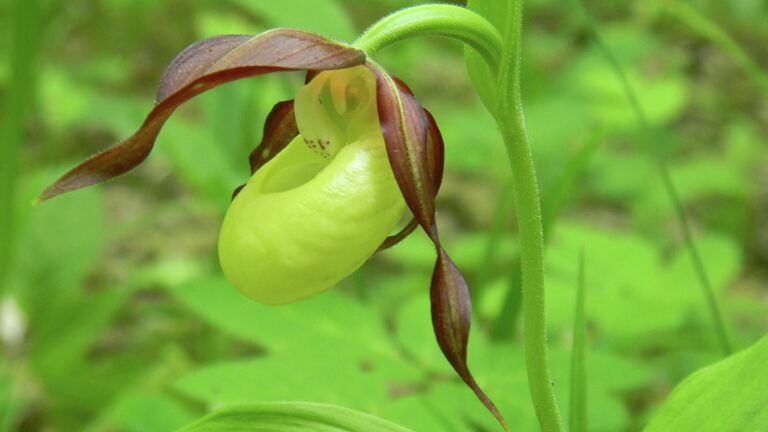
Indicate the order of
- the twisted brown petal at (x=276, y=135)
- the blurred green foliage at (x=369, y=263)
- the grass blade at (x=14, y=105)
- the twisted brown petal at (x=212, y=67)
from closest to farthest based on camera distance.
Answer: the twisted brown petal at (x=212, y=67)
the twisted brown petal at (x=276, y=135)
the blurred green foliage at (x=369, y=263)
the grass blade at (x=14, y=105)

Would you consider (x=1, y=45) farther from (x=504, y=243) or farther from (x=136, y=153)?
(x=136, y=153)

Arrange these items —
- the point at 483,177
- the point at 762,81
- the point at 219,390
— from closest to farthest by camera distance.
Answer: the point at 219,390 < the point at 762,81 < the point at 483,177

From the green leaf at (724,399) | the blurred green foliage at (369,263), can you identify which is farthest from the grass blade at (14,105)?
the green leaf at (724,399)

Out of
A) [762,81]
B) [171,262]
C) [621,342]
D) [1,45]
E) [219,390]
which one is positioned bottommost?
[621,342]

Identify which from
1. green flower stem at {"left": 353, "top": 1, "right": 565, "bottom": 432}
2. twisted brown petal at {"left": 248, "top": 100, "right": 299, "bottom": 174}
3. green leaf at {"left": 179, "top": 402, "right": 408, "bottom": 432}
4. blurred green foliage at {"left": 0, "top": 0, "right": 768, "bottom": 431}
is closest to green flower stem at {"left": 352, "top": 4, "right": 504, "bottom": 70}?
green flower stem at {"left": 353, "top": 1, "right": 565, "bottom": 432}

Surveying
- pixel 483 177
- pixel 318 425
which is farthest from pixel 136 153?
pixel 483 177

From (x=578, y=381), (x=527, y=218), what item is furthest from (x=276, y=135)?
(x=578, y=381)

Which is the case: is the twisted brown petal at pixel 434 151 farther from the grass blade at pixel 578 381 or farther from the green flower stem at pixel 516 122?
the grass blade at pixel 578 381

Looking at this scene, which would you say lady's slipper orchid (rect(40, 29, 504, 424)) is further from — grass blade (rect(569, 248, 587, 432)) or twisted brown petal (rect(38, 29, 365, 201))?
grass blade (rect(569, 248, 587, 432))
